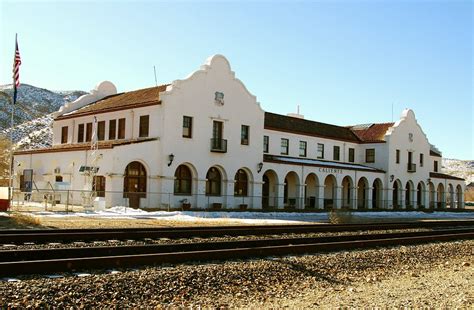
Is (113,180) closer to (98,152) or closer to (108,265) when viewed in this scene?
(98,152)

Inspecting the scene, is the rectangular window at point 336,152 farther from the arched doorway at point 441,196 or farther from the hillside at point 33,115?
A: the hillside at point 33,115

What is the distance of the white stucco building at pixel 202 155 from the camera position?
1356 inches

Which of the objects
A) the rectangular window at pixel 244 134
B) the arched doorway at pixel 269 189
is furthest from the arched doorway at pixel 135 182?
the arched doorway at pixel 269 189

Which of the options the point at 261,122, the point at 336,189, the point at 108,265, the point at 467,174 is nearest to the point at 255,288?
the point at 108,265

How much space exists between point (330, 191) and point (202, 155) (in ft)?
57.9

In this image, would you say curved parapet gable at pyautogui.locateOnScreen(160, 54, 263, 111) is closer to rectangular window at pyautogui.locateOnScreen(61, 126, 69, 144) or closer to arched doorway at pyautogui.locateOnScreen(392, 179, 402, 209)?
rectangular window at pyautogui.locateOnScreen(61, 126, 69, 144)

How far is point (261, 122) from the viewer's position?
41.7 metres

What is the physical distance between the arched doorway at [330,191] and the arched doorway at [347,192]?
52.1 inches

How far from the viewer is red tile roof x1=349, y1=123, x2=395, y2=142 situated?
55.7m

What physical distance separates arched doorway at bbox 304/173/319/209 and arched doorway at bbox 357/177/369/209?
587 centimetres

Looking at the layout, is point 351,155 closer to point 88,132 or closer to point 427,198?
point 427,198

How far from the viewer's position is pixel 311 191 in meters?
48.7

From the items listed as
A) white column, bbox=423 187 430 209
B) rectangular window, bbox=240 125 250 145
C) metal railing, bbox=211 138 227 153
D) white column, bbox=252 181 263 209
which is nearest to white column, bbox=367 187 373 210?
white column, bbox=423 187 430 209

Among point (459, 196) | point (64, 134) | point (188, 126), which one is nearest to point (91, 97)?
point (64, 134)
